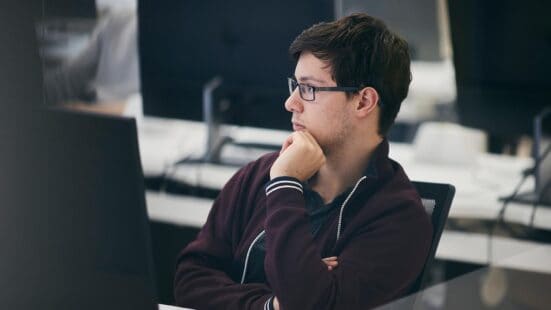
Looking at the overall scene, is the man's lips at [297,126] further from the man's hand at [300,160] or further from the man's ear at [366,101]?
the man's ear at [366,101]

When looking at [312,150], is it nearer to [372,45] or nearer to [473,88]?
[372,45]

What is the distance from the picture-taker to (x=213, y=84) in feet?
6.98

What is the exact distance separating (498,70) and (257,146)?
24.9 inches

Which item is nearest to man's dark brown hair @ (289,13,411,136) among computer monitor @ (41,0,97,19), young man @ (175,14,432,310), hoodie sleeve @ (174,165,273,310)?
young man @ (175,14,432,310)

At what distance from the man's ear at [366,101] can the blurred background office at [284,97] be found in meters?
0.14

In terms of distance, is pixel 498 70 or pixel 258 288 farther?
pixel 498 70

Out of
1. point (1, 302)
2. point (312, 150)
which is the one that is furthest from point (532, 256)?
point (1, 302)

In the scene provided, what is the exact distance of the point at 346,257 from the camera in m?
1.49

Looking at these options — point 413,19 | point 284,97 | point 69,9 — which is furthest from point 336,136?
point 69,9

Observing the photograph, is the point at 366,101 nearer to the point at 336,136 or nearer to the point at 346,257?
the point at 336,136

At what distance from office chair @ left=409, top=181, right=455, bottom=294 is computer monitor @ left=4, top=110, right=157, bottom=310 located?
550mm

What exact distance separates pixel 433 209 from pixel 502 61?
0.50 meters

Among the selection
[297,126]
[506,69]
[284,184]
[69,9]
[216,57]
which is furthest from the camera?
[69,9]

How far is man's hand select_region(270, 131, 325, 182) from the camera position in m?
1.51
